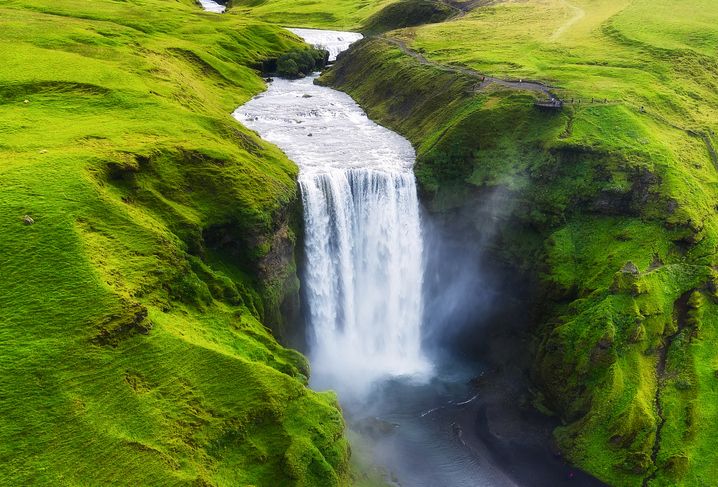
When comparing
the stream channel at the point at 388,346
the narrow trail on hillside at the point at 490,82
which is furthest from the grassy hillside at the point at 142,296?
the narrow trail on hillside at the point at 490,82

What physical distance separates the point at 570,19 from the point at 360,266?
58.8 meters

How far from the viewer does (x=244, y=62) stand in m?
74.1

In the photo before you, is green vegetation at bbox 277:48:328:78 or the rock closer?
the rock

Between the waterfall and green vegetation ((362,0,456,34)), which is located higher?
green vegetation ((362,0,456,34))

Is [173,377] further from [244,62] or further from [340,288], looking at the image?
[244,62]

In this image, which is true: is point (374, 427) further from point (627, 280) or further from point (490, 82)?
point (490, 82)

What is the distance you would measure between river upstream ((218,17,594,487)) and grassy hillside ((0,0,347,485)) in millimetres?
3784

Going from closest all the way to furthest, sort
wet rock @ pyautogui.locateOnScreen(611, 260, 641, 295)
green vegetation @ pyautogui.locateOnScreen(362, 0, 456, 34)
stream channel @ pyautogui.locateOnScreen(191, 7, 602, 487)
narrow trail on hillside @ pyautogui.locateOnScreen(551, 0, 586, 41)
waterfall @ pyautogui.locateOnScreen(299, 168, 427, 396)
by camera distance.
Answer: stream channel @ pyautogui.locateOnScreen(191, 7, 602, 487)
wet rock @ pyautogui.locateOnScreen(611, 260, 641, 295)
waterfall @ pyautogui.locateOnScreen(299, 168, 427, 396)
narrow trail on hillside @ pyautogui.locateOnScreen(551, 0, 586, 41)
green vegetation @ pyautogui.locateOnScreen(362, 0, 456, 34)

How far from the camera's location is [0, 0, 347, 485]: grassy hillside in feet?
63.1

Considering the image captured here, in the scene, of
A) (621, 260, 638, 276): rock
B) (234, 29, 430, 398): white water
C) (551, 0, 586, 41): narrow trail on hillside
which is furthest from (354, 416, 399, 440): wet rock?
(551, 0, 586, 41): narrow trail on hillside

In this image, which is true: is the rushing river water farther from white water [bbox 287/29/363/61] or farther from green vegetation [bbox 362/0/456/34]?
green vegetation [bbox 362/0/456/34]

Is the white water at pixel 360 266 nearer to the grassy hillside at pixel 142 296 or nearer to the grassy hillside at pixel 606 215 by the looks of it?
the grassy hillside at pixel 142 296

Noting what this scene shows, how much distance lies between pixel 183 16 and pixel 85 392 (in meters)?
75.3

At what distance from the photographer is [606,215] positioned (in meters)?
39.8
